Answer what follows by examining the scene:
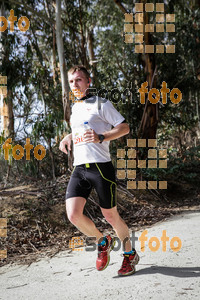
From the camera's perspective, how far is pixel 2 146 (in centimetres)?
627

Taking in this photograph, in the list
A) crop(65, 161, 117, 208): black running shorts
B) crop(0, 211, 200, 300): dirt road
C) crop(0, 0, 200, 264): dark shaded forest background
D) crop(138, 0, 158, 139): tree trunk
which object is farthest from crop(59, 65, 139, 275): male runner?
crop(138, 0, 158, 139): tree trunk

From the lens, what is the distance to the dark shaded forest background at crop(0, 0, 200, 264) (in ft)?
21.7

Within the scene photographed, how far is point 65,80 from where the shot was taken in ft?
19.2

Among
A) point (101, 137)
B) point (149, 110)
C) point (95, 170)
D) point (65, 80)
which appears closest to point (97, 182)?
point (95, 170)

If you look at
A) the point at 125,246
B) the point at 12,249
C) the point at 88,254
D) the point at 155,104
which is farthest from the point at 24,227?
the point at 155,104

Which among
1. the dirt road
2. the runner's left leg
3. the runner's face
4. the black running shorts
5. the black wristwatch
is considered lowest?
the dirt road

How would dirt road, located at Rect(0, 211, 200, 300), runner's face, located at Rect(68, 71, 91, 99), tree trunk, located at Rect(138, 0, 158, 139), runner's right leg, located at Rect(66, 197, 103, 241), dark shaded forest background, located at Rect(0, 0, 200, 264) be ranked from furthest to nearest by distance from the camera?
tree trunk, located at Rect(138, 0, 158, 139)
dark shaded forest background, located at Rect(0, 0, 200, 264)
runner's face, located at Rect(68, 71, 91, 99)
runner's right leg, located at Rect(66, 197, 103, 241)
dirt road, located at Rect(0, 211, 200, 300)

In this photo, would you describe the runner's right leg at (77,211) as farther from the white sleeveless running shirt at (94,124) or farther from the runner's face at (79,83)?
the runner's face at (79,83)

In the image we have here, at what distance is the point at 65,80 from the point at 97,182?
3718mm

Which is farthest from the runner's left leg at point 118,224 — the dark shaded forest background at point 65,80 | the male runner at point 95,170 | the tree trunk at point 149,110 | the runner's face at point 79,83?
the tree trunk at point 149,110

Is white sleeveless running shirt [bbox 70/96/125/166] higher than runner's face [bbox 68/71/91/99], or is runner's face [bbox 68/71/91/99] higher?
runner's face [bbox 68/71/91/99]

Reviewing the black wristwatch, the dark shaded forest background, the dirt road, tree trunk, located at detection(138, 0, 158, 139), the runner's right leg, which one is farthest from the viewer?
tree trunk, located at detection(138, 0, 158, 139)

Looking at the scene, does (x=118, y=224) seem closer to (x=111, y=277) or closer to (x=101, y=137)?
(x=111, y=277)

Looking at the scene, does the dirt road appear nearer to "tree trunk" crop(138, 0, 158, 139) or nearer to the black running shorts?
the black running shorts
